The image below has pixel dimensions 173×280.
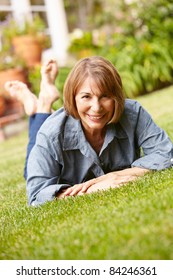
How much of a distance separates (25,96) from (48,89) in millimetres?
292

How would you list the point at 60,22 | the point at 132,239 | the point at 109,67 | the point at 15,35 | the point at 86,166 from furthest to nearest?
1. the point at 60,22
2. the point at 15,35
3. the point at 86,166
4. the point at 109,67
5. the point at 132,239

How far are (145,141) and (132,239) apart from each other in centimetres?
152

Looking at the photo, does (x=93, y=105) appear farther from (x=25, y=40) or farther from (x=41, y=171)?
(x=25, y=40)

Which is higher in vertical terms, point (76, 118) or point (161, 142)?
point (76, 118)

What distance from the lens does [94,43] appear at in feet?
33.5

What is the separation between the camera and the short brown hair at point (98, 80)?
111 inches

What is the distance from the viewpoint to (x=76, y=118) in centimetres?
301

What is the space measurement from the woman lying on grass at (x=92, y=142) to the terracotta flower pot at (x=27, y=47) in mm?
5694

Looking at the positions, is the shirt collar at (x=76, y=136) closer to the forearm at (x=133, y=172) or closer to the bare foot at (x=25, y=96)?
the forearm at (x=133, y=172)

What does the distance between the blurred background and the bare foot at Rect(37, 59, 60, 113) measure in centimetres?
379

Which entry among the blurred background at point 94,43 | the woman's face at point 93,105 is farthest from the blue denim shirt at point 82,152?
the blurred background at point 94,43

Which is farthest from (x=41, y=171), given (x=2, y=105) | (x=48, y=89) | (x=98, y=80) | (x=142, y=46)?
(x=142, y=46)
